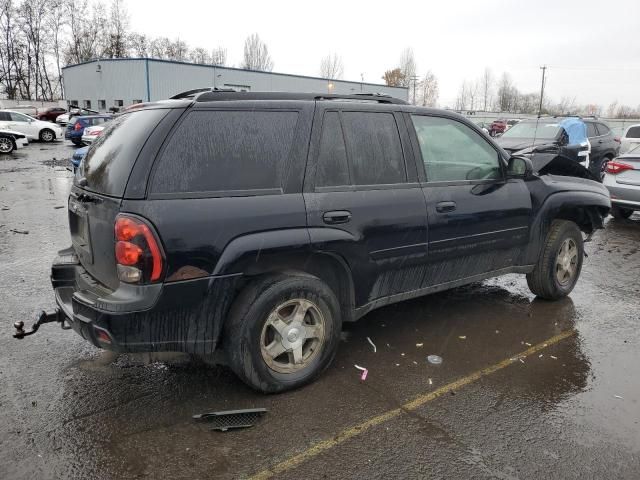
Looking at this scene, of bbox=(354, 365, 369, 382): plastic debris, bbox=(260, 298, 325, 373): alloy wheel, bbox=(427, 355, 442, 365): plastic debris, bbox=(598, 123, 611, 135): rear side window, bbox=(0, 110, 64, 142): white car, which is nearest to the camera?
bbox=(260, 298, 325, 373): alloy wheel

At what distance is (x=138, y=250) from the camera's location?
2.71 m

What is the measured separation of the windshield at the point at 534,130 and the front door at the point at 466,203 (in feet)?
29.2

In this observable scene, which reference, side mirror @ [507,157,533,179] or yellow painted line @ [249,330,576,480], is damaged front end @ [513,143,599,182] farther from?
yellow painted line @ [249,330,576,480]

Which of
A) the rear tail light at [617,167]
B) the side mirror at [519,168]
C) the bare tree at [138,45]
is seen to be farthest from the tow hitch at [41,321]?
the bare tree at [138,45]

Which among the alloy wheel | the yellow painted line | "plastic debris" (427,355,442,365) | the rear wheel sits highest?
the rear wheel

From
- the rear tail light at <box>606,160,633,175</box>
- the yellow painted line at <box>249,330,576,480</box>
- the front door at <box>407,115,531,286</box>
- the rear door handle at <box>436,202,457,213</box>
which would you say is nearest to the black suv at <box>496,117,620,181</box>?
the rear tail light at <box>606,160,633,175</box>

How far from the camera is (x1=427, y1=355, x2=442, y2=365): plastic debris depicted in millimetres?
3824

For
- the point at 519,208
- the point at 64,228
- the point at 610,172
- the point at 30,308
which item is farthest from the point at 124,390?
the point at 610,172

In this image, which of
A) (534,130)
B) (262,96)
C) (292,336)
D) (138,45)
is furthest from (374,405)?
(138,45)

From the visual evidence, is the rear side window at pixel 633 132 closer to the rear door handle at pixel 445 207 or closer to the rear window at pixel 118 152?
the rear door handle at pixel 445 207

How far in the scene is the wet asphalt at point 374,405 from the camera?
2652 millimetres

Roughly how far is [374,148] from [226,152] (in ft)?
3.81

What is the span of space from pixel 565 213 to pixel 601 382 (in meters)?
1.96

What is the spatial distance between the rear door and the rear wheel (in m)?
22.2
